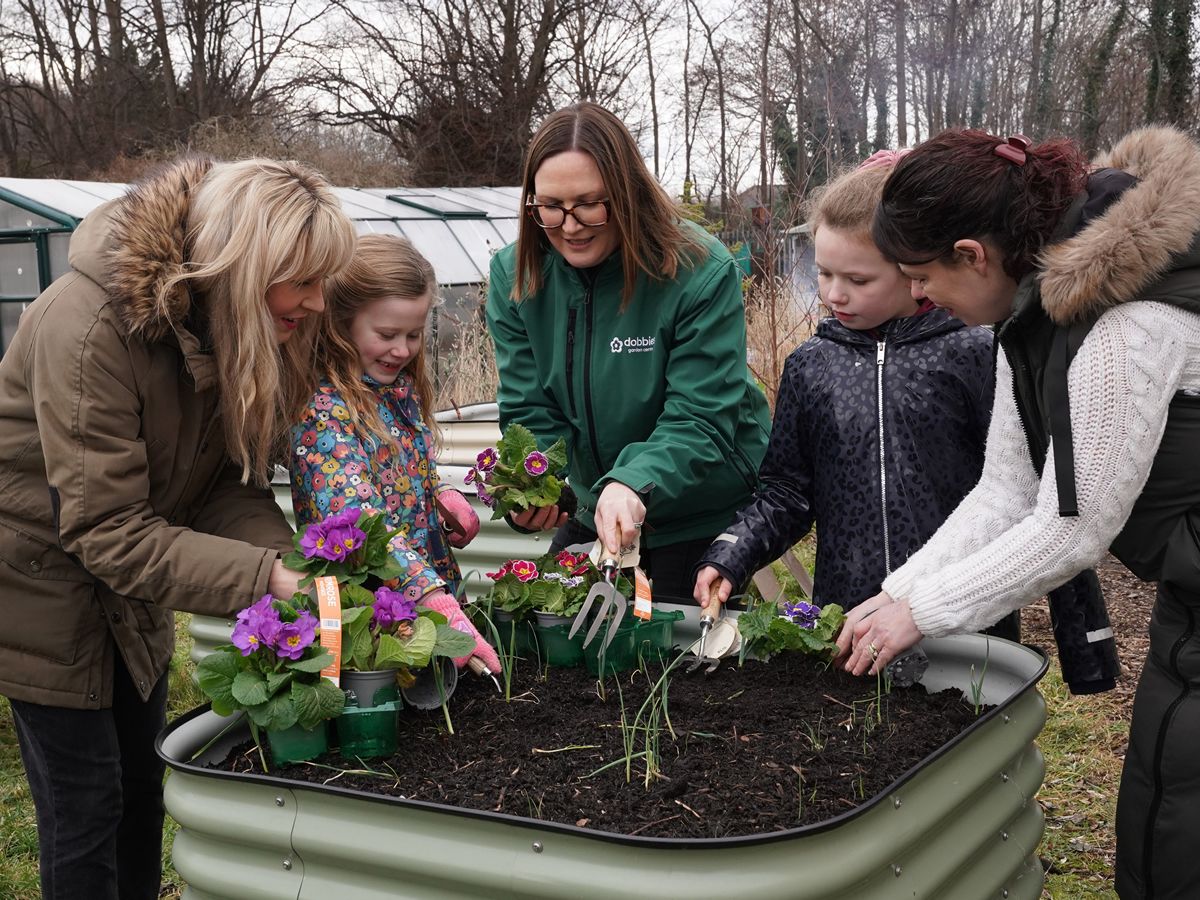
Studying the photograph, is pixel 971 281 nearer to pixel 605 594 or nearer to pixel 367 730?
pixel 605 594

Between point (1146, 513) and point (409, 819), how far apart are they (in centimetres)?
109

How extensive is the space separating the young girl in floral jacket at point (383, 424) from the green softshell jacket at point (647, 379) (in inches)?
10.7

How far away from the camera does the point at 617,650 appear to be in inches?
82.9

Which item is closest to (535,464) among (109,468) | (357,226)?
(109,468)

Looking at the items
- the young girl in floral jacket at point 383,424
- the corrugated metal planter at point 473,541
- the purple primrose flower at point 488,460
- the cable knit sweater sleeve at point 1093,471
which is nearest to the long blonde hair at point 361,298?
the young girl in floral jacket at point 383,424

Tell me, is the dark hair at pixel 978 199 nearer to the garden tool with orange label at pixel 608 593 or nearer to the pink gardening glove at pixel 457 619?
the garden tool with orange label at pixel 608 593

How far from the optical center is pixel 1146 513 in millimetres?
1601

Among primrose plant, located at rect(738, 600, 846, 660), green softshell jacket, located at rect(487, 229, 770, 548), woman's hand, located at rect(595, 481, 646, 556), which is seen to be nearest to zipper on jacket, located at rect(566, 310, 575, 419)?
green softshell jacket, located at rect(487, 229, 770, 548)

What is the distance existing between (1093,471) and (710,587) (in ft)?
2.68

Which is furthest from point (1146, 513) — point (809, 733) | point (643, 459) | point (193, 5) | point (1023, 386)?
point (193, 5)

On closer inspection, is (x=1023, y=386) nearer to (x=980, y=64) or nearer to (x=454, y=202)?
(x=980, y=64)

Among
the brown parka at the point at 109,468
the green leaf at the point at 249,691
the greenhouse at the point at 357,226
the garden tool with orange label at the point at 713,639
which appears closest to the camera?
the green leaf at the point at 249,691

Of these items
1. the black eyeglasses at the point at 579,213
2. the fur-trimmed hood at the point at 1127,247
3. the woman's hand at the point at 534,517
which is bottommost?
the woman's hand at the point at 534,517

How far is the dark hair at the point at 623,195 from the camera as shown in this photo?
2.22 m
